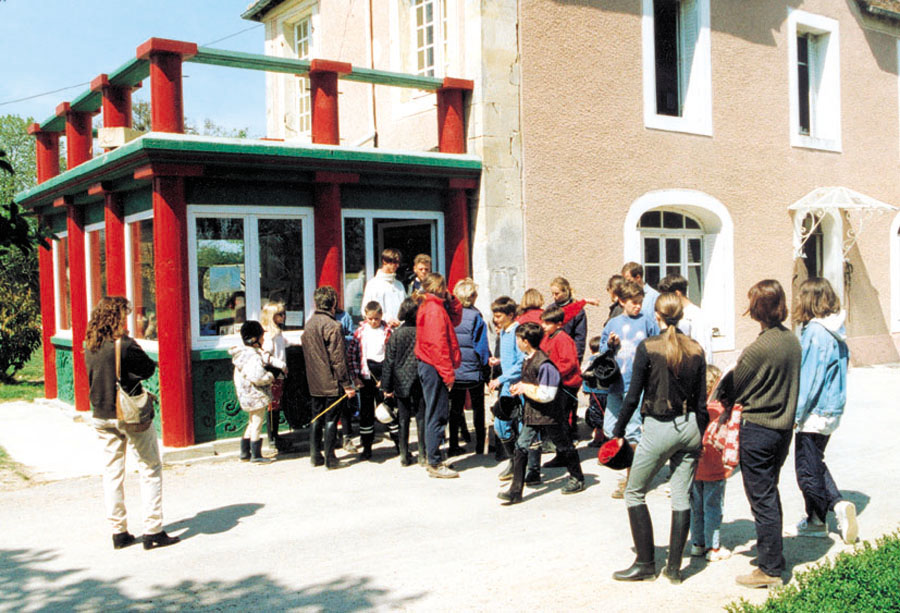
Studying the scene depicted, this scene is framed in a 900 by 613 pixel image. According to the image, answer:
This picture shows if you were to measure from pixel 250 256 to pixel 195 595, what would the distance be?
455cm

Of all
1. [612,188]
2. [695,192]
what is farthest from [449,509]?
[695,192]

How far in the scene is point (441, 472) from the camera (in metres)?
7.46

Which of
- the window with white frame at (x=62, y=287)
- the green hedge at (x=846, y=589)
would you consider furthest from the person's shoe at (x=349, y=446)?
the window with white frame at (x=62, y=287)

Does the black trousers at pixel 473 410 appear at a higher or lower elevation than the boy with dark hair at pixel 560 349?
lower

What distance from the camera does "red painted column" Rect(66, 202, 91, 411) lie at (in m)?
11.0

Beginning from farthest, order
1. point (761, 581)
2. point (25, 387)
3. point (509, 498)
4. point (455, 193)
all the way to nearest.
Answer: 1. point (25, 387)
2. point (455, 193)
3. point (509, 498)
4. point (761, 581)

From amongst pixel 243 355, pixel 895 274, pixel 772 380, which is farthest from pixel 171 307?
pixel 895 274

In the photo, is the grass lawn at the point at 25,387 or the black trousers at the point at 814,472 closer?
the black trousers at the point at 814,472

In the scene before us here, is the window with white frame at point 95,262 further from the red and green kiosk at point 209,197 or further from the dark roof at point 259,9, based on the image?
the dark roof at point 259,9

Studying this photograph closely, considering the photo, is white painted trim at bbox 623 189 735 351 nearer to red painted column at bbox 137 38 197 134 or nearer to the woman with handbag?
red painted column at bbox 137 38 197 134

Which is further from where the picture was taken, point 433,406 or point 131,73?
point 131,73

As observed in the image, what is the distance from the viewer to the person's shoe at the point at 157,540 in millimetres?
5680

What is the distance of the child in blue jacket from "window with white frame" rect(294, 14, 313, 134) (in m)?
10.9

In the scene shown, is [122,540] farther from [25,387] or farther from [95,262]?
[25,387]
